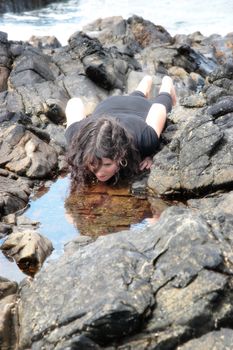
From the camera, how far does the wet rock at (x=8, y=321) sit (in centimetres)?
420

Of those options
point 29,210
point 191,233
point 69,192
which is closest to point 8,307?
point 191,233

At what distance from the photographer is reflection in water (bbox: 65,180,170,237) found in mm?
6359

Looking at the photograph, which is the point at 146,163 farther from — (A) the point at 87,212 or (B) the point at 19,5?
(B) the point at 19,5

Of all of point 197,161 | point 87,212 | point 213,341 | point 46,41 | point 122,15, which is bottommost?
point 122,15

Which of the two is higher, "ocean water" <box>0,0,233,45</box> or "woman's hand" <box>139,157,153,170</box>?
"woman's hand" <box>139,157,153,170</box>

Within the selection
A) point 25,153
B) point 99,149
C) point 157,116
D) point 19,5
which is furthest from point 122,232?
point 19,5

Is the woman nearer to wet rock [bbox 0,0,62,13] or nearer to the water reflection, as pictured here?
the water reflection

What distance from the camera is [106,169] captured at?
23.2 feet

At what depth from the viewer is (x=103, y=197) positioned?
711 cm

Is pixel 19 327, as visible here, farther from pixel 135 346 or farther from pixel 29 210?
pixel 29 210

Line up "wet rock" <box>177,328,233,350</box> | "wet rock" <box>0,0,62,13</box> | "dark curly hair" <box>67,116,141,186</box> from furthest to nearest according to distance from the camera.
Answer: "wet rock" <box>0,0,62,13</box>, "dark curly hair" <box>67,116,141,186</box>, "wet rock" <box>177,328,233,350</box>

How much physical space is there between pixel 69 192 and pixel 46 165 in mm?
780

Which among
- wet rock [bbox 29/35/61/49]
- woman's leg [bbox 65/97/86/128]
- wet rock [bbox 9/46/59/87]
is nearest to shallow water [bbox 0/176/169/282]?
woman's leg [bbox 65/97/86/128]

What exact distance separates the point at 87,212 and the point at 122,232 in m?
2.13
